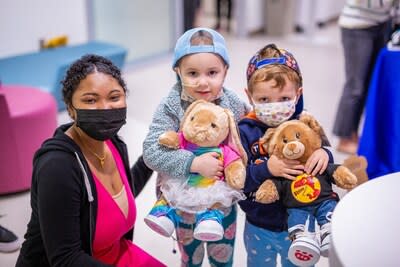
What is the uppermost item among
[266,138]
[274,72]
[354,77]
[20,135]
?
[274,72]

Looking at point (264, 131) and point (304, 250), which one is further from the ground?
point (264, 131)

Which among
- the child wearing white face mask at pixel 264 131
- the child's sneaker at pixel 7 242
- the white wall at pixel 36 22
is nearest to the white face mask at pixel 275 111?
the child wearing white face mask at pixel 264 131

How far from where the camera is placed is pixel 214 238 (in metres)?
1.35

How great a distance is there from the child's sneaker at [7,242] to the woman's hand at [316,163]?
1.46 meters

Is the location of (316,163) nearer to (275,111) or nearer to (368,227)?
(275,111)

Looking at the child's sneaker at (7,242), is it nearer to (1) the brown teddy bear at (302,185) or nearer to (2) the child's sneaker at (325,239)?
(1) the brown teddy bear at (302,185)

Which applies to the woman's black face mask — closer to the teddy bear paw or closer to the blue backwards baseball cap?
the blue backwards baseball cap

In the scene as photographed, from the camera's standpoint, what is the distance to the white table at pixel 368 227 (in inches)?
37.9

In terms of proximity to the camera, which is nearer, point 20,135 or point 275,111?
point 275,111

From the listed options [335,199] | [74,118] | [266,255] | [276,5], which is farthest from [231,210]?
[276,5]

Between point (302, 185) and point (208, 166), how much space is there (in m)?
0.26

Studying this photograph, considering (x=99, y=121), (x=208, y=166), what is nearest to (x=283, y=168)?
(x=208, y=166)

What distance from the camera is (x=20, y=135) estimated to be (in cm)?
264

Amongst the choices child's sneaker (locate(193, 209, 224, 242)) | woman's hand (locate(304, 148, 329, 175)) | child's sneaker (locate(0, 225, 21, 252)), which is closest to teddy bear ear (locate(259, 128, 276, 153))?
woman's hand (locate(304, 148, 329, 175))
